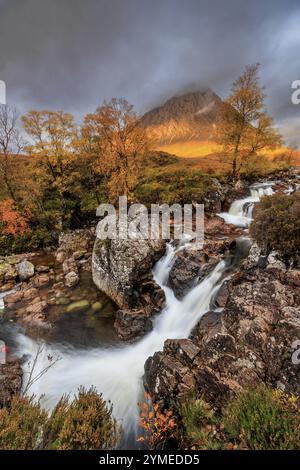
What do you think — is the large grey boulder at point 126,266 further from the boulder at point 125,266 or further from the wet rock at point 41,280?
the wet rock at point 41,280

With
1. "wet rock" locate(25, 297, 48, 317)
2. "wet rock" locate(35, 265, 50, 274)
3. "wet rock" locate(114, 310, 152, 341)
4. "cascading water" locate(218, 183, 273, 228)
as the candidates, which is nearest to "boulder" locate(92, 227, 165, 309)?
"wet rock" locate(114, 310, 152, 341)

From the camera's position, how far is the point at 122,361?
7953 mm

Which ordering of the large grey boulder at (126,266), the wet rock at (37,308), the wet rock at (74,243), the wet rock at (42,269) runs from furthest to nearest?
the wet rock at (74,243)
the wet rock at (42,269)
the wet rock at (37,308)
the large grey boulder at (126,266)

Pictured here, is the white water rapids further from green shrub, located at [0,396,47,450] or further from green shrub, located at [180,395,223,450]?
green shrub, located at [0,396,47,450]

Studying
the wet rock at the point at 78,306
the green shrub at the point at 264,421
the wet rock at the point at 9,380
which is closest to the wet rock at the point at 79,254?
the wet rock at the point at 78,306

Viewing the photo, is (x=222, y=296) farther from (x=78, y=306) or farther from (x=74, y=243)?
(x=74, y=243)

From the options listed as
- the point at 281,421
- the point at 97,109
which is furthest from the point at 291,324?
the point at 97,109

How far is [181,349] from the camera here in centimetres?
608

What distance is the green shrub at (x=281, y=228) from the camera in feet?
22.0

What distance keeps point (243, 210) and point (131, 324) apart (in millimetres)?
12160

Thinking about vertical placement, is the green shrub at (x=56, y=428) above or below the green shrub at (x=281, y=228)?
below

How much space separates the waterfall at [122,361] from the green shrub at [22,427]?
3056 millimetres

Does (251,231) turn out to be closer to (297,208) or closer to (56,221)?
(297,208)

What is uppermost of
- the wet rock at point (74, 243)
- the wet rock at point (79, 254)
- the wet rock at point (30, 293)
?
the wet rock at point (74, 243)
